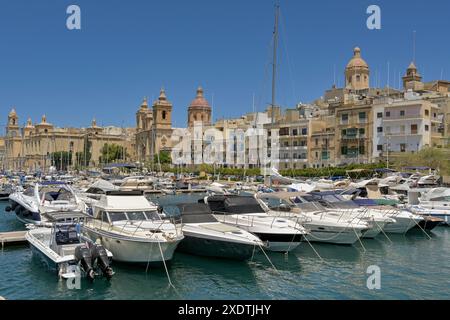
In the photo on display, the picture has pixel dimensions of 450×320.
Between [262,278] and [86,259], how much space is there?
6759 mm

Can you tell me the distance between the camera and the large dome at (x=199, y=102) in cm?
13875

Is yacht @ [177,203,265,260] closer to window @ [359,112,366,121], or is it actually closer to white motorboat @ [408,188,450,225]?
white motorboat @ [408,188,450,225]

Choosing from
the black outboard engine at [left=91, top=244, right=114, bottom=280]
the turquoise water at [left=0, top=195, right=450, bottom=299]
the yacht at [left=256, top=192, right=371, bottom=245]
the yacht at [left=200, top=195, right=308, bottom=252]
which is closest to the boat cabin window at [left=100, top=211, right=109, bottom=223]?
the turquoise water at [left=0, top=195, right=450, bottom=299]

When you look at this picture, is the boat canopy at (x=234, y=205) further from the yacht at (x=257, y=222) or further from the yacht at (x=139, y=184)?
the yacht at (x=139, y=184)

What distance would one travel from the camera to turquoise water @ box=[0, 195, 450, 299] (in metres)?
16.8

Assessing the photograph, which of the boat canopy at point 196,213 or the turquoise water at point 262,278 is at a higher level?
the boat canopy at point 196,213

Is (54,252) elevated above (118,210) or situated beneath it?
situated beneath

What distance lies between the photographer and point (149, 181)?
68500mm

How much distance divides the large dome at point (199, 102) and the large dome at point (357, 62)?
4479 cm

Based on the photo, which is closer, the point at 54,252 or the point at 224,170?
the point at 54,252

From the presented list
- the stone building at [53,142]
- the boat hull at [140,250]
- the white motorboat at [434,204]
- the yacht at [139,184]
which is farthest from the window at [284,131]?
the stone building at [53,142]

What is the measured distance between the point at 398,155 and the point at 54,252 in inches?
2411
